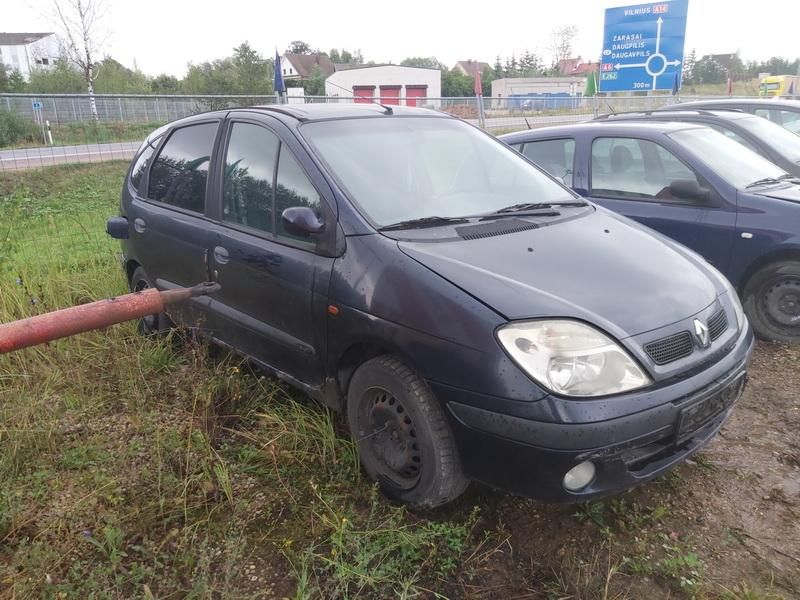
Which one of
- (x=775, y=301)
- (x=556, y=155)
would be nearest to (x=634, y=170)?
(x=556, y=155)

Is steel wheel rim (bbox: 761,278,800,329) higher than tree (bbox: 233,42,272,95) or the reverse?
the reverse

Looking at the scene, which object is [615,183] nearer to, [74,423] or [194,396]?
[194,396]

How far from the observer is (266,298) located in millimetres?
3148

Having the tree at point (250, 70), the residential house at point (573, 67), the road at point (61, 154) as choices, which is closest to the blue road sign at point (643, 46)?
the road at point (61, 154)

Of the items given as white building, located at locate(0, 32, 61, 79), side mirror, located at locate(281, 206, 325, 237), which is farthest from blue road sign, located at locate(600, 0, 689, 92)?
white building, located at locate(0, 32, 61, 79)

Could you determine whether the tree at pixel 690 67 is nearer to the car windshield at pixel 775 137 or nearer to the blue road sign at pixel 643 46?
the blue road sign at pixel 643 46

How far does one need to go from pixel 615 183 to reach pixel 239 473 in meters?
3.99

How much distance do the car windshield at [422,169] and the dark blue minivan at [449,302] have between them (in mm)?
13

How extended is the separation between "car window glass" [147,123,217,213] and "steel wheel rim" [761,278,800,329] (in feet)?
13.3

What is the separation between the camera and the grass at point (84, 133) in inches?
496

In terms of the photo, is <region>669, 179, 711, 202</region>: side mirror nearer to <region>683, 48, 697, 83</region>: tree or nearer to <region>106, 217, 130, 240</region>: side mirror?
<region>106, 217, 130, 240</region>: side mirror

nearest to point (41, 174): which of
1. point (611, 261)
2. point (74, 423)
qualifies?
point (74, 423)

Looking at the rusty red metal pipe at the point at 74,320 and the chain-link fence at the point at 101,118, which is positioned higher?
the chain-link fence at the point at 101,118

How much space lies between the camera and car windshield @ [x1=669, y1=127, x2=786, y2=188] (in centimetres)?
471
